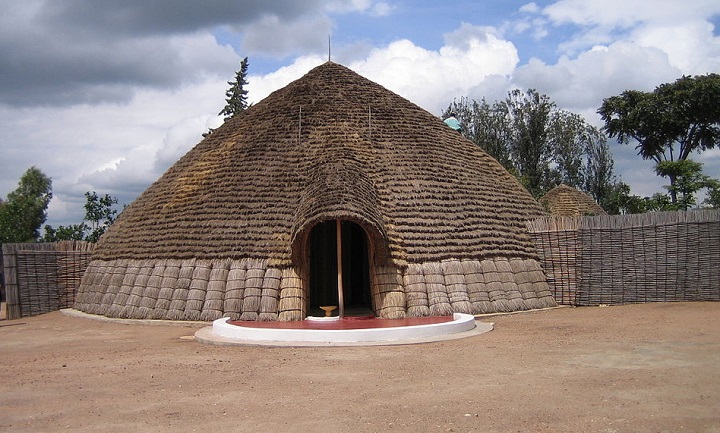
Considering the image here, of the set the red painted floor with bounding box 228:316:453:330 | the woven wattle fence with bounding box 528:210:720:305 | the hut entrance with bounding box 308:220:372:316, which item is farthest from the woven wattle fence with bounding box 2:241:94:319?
the woven wattle fence with bounding box 528:210:720:305

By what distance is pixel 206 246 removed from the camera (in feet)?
45.7

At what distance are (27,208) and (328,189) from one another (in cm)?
2750

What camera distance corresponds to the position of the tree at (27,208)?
31.9 meters

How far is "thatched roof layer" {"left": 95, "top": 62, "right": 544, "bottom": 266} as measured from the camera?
13.6 m

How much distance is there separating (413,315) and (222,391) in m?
6.22

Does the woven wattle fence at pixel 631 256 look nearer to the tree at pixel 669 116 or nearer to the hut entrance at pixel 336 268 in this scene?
the hut entrance at pixel 336 268

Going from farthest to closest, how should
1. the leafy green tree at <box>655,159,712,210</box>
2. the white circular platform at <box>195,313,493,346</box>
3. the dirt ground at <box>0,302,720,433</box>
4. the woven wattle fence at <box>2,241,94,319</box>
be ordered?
the leafy green tree at <box>655,159,712,210</box> < the woven wattle fence at <box>2,241,94,319</box> < the white circular platform at <box>195,313,493,346</box> < the dirt ground at <box>0,302,720,433</box>

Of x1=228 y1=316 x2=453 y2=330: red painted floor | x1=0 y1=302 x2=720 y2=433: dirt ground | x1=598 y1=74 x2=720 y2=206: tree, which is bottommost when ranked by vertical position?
x1=0 y1=302 x2=720 y2=433: dirt ground

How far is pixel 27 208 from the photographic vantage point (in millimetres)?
35000

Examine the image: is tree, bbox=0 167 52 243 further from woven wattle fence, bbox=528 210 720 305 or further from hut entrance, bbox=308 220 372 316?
woven wattle fence, bbox=528 210 720 305

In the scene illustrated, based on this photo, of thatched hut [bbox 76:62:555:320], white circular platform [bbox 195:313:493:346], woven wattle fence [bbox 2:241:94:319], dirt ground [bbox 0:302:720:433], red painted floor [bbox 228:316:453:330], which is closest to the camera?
dirt ground [bbox 0:302:720:433]

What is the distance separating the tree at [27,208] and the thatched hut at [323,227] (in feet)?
58.0

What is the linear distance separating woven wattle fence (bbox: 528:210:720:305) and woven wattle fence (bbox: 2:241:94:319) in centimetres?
1130

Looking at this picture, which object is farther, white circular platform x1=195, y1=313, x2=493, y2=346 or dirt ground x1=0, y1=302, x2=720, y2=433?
white circular platform x1=195, y1=313, x2=493, y2=346
